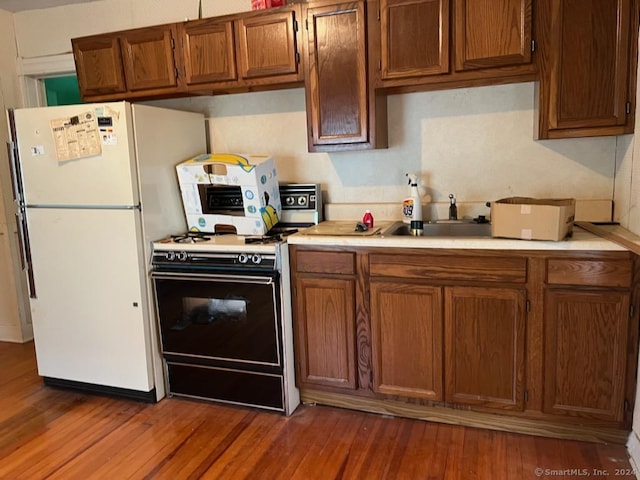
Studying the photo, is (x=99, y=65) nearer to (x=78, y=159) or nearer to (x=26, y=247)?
(x=78, y=159)

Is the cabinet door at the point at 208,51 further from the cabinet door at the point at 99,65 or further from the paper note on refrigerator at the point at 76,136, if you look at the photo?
the paper note on refrigerator at the point at 76,136

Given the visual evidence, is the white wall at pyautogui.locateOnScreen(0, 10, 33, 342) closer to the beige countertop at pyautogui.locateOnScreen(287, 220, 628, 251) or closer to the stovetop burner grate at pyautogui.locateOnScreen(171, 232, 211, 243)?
the stovetop burner grate at pyautogui.locateOnScreen(171, 232, 211, 243)

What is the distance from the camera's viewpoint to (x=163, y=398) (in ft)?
8.73

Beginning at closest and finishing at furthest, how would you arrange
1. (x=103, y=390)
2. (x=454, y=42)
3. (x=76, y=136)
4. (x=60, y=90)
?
(x=454, y=42) → (x=76, y=136) → (x=103, y=390) → (x=60, y=90)

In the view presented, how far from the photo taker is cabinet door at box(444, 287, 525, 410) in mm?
2080

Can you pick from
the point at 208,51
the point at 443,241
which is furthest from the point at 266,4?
the point at 443,241

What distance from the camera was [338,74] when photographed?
2.43m

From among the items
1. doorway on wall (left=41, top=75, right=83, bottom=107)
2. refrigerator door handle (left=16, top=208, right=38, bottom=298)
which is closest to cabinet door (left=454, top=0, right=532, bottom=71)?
refrigerator door handle (left=16, top=208, right=38, bottom=298)

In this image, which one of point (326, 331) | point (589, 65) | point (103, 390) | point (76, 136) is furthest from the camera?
point (103, 390)

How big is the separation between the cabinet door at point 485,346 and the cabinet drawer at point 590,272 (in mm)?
160

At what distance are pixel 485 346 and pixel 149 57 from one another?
2.40 metres

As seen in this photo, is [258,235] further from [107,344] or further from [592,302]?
[592,302]

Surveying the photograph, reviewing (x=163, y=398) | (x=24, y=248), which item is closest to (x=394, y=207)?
(x=163, y=398)

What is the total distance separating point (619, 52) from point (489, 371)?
58.7 inches
